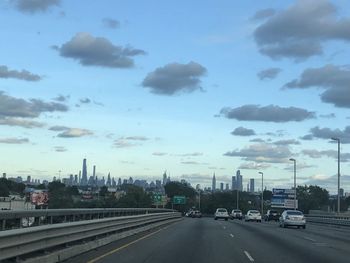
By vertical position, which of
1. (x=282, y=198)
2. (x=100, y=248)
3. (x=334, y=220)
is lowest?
(x=100, y=248)

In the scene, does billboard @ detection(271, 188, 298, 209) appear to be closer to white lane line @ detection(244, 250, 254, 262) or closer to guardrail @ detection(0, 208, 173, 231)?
guardrail @ detection(0, 208, 173, 231)

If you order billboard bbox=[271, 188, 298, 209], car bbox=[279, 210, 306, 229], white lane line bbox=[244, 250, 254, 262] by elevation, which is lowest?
white lane line bbox=[244, 250, 254, 262]

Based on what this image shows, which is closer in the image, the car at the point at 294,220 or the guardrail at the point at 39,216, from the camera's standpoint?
the guardrail at the point at 39,216

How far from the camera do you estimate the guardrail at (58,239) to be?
1166 cm

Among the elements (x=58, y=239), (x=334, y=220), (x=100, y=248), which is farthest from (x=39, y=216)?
(x=334, y=220)

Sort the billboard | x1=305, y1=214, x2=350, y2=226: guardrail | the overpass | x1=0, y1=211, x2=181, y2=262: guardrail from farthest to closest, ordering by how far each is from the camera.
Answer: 1. the billboard
2. x1=305, y1=214, x2=350, y2=226: guardrail
3. the overpass
4. x1=0, y1=211, x2=181, y2=262: guardrail

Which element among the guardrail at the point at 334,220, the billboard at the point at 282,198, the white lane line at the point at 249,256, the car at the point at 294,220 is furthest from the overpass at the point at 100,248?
the billboard at the point at 282,198

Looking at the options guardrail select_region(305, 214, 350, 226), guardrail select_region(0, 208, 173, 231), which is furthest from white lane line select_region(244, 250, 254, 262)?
guardrail select_region(305, 214, 350, 226)

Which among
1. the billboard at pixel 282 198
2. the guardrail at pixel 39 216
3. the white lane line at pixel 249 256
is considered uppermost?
the billboard at pixel 282 198

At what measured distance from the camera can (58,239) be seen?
1512 centimetres

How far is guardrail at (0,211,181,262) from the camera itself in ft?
38.3

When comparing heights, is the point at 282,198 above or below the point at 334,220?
above

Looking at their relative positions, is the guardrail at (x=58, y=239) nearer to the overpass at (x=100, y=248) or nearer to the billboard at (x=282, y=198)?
the overpass at (x=100, y=248)

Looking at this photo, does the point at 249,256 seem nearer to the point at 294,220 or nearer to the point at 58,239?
the point at 58,239
